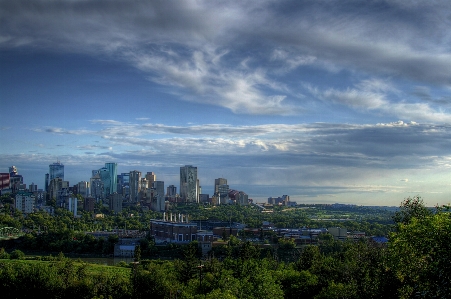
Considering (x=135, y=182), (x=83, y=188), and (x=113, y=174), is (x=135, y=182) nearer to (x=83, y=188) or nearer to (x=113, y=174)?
(x=83, y=188)

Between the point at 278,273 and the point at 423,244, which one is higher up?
the point at 423,244

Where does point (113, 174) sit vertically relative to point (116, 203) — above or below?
above

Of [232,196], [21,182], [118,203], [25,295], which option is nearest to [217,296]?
[25,295]

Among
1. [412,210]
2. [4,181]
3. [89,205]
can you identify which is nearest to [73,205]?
[89,205]

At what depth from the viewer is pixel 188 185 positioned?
99812 millimetres

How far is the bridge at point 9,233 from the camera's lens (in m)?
45.4

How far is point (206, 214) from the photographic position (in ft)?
245

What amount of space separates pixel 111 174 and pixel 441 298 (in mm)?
119348

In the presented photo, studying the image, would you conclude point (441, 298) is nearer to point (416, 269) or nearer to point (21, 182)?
point (416, 269)

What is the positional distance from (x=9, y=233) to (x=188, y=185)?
53.6 metres

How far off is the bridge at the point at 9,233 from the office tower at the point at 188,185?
5081 centimetres

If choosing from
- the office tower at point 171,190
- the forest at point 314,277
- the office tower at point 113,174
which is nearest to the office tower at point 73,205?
the office tower at point 171,190

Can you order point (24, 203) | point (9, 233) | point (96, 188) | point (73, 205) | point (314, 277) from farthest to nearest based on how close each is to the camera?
point (96, 188) → point (73, 205) → point (24, 203) → point (9, 233) → point (314, 277)

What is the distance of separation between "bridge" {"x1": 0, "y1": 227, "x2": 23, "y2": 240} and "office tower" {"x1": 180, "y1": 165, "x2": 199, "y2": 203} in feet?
167
